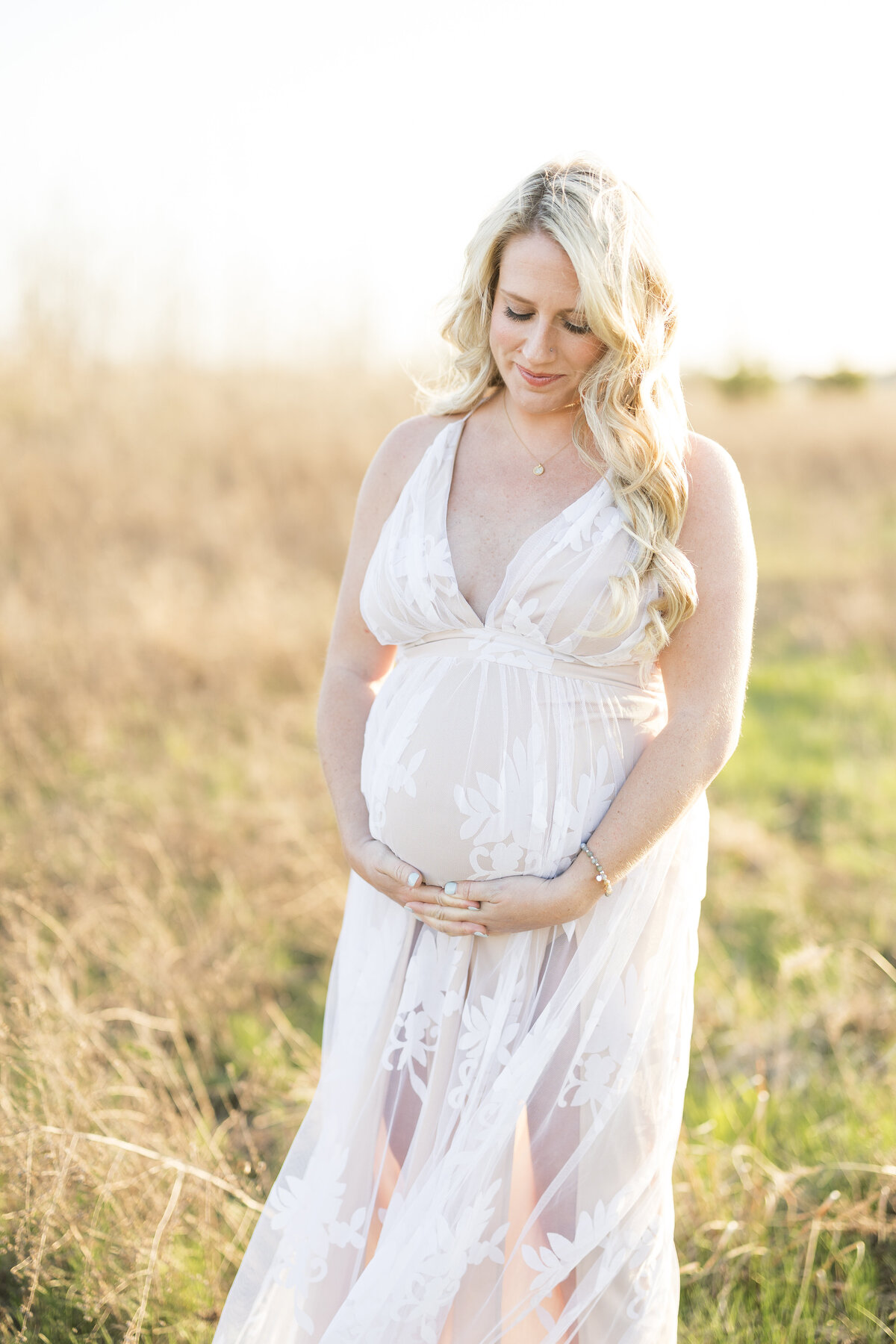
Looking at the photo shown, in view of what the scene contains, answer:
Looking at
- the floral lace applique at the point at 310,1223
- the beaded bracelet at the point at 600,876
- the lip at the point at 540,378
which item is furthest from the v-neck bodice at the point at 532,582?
the floral lace applique at the point at 310,1223

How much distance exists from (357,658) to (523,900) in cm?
67

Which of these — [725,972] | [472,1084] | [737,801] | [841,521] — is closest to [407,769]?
[472,1084]

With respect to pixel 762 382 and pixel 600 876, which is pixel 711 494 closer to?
pixel 600 876

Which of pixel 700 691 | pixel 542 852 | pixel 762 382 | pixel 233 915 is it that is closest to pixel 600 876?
pixel 542 852

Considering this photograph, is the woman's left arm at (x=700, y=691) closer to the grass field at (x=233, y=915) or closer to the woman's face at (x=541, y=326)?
the woman's face at (x=541, y=326)

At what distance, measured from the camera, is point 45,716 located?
16.9 feet

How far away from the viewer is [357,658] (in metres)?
2.07

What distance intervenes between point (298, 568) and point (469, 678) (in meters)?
6.68

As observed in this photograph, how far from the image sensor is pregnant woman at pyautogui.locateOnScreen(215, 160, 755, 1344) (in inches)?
64.8

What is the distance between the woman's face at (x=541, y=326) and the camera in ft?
5.53

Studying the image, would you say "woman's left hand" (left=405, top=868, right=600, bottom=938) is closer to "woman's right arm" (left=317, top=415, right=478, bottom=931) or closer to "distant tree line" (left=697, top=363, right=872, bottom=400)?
"woman's right arm" (left=317, top=415, right=478, bottom=931)

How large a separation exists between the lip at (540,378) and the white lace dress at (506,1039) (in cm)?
24

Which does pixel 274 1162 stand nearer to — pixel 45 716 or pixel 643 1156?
pixel 643 1156

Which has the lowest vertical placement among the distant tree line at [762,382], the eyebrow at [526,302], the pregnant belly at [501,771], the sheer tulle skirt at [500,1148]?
the sheer tulle skirt at [500,1148]
